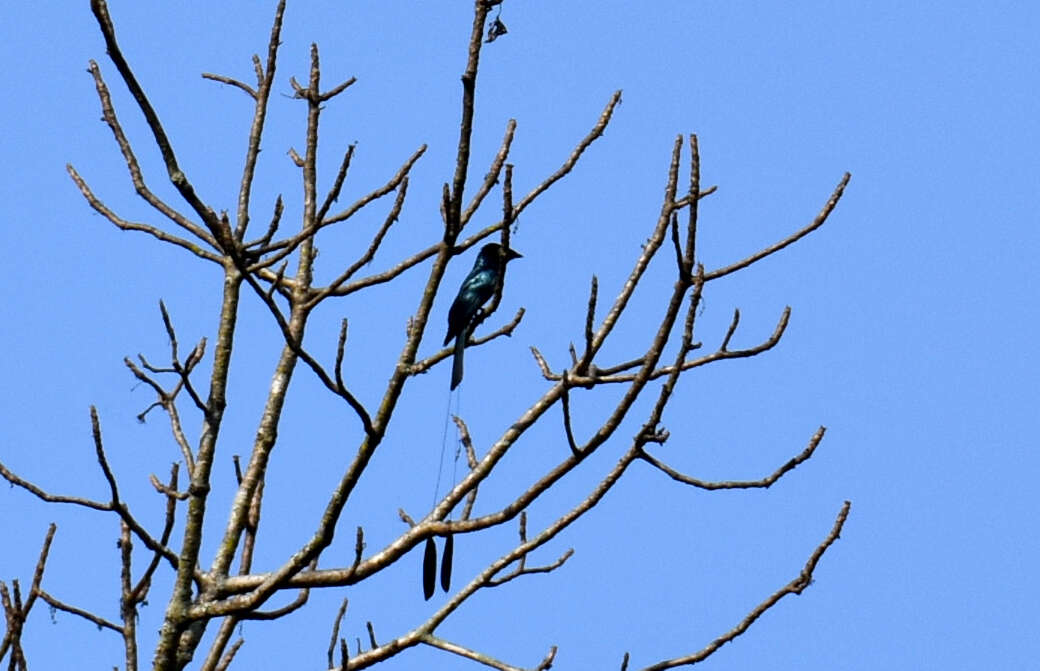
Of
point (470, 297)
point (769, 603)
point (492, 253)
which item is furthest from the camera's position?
point (492, 253)

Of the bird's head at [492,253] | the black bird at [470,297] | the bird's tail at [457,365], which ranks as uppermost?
the bird's head at [492,253]

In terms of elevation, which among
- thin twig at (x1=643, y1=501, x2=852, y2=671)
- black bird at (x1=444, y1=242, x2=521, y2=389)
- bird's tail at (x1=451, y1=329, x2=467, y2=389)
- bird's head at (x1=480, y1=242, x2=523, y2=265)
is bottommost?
thin twig at (x1=643, y1=501, x2=852, y2=671)

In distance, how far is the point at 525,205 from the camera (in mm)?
5355

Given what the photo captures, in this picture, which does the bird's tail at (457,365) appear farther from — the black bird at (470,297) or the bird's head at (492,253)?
the bird's head at (492,253)

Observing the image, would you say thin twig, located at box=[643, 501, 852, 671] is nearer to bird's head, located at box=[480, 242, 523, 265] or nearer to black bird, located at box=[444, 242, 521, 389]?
black bird, located at box=[444, 242, 521, 389]

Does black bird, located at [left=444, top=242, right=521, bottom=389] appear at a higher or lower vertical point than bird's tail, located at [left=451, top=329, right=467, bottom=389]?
higher

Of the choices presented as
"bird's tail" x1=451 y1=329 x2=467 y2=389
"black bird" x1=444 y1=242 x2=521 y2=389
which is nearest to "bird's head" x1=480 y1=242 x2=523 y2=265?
"black bird" x1=444 y1=242 x2=521 y2=389

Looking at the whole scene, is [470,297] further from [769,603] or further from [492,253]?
[769,603]

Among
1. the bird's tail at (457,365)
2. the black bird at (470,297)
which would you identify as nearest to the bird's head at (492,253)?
the black bird at (470,297)

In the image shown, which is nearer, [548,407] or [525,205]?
[548,407]

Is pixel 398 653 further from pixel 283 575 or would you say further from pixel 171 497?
pixel 171 497

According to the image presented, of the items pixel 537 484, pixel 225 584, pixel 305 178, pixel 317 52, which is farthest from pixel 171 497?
pixel 317 52

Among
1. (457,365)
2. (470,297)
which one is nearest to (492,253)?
(470,297)

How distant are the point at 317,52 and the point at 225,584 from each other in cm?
266
